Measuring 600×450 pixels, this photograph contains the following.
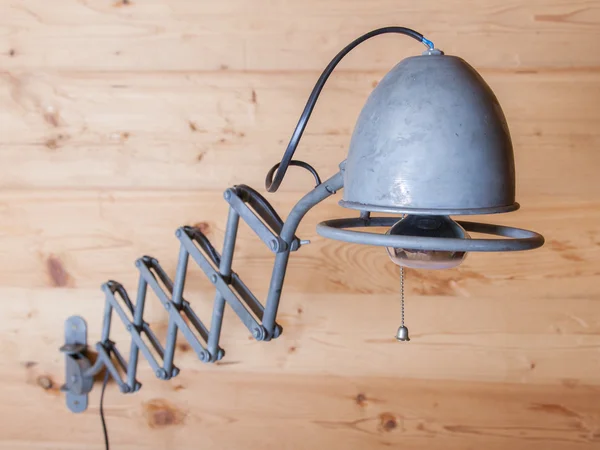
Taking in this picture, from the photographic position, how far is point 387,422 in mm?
973

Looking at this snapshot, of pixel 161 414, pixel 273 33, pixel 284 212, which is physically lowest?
pixel 161 414

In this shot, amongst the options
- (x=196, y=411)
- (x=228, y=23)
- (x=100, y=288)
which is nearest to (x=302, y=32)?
(x=228, y=23)

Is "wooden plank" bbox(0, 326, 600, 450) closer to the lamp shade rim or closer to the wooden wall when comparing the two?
the wooden wall

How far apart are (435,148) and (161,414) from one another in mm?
742

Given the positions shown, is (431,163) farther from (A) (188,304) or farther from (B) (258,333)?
(A) (188,304)

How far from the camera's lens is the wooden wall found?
90cm

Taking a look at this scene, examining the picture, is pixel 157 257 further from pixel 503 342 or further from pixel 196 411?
pixel 503 342

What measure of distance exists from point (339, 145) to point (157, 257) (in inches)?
14.1

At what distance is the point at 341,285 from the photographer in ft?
3.13

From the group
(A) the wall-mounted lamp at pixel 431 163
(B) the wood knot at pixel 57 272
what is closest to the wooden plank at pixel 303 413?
(B) the wood knot at pixel 57 272

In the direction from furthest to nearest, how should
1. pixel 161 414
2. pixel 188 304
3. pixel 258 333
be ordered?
pixel 161 414 < pixel 188 304 < pixel 258 333

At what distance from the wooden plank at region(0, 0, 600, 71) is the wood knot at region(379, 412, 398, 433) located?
58 cm

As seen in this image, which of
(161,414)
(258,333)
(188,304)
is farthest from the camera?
(161,414)

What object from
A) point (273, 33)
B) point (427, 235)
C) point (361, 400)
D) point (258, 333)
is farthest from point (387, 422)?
point (273, 33)
